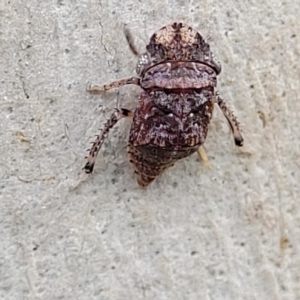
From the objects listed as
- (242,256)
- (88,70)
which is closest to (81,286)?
(242,256)

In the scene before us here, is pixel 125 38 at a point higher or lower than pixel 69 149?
higher

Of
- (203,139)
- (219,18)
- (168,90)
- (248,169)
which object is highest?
(219,18)

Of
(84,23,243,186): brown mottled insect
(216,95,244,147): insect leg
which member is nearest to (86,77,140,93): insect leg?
(84,23,243,186): brown mottled insect

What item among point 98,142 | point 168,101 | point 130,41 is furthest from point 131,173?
point 130,41

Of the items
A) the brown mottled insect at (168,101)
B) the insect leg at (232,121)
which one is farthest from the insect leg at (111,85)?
the insect leg at (232,121)

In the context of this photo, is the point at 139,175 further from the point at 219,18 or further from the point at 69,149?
the point at 219,18

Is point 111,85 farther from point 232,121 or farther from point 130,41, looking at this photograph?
point 232,121

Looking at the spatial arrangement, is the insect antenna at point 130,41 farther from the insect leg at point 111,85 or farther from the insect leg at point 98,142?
the insect leg at point 98,142
